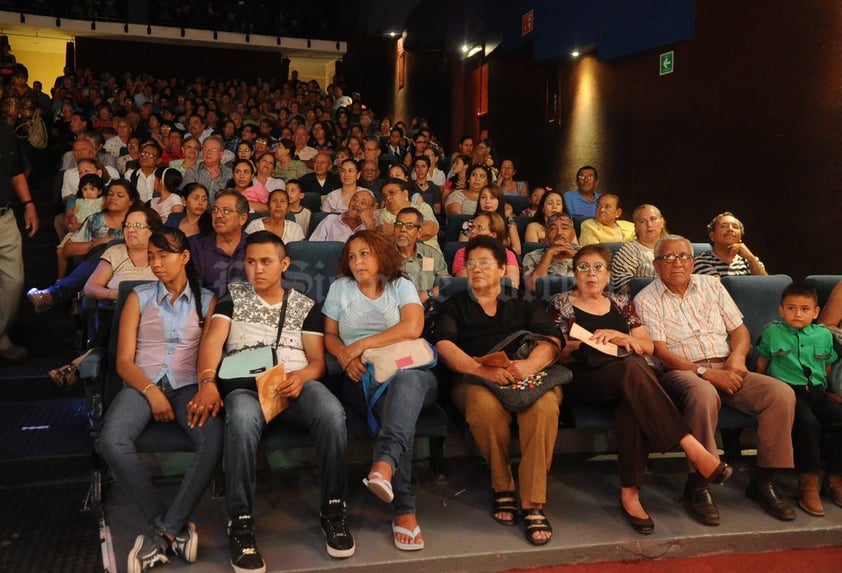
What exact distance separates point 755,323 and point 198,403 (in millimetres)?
2254

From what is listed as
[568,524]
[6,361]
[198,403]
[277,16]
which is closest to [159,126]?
[6,361]

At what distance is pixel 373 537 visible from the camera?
2.22 metres

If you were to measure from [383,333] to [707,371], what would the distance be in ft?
3.99

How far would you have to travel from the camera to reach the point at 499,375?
2.38 m

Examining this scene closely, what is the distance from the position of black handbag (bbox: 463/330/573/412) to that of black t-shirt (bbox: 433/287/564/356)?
0.04m

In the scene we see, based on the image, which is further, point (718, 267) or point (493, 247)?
point (718, 267)

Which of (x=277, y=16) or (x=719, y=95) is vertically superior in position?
(x=277, y=16)

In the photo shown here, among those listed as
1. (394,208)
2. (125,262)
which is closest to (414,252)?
(394,208)

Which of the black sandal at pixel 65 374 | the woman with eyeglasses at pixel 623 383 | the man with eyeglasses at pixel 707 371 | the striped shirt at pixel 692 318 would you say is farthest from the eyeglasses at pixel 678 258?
the black sandal at pixel 65 374

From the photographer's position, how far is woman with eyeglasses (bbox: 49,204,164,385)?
2877 mm

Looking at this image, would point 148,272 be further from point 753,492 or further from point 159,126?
point 159,126

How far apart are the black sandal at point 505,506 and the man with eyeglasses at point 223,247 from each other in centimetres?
139

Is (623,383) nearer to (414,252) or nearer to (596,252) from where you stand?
(596,252)

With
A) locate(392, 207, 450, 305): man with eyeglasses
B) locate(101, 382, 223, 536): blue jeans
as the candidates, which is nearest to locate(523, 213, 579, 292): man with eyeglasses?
locate(392, 207, 450, 305): man with eyeglasses
